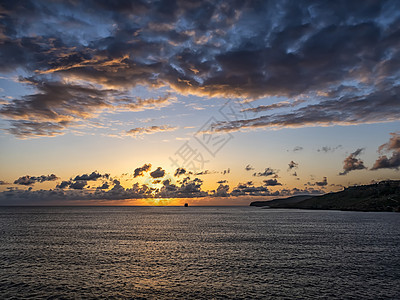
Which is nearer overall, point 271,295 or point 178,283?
point 271,295

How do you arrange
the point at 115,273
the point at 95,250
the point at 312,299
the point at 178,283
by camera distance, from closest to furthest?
the point at 312,299 < the point at 178,283 < the point at 115,273 < the point at 95,250

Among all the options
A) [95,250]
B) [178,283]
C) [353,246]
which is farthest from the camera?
[353,246]

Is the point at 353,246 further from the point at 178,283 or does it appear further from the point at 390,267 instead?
the point at 178,283

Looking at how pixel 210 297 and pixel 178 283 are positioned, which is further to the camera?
pixel 178 283

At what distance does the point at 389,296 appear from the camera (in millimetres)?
37594

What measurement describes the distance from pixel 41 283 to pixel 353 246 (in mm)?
72336

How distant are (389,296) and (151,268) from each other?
1387 inches

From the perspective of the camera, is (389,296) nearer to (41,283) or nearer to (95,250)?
(41,283)

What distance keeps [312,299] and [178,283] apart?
58.4 ft

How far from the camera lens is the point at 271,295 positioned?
3781cm

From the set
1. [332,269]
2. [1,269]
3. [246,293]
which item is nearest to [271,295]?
[246,293]

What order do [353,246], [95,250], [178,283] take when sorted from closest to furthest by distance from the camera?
[178,283], [95,250], [353,246]

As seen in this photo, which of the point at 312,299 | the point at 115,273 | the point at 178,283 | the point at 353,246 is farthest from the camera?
the point at 353,246

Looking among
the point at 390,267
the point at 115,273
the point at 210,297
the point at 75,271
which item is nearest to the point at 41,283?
the point at 75,271
